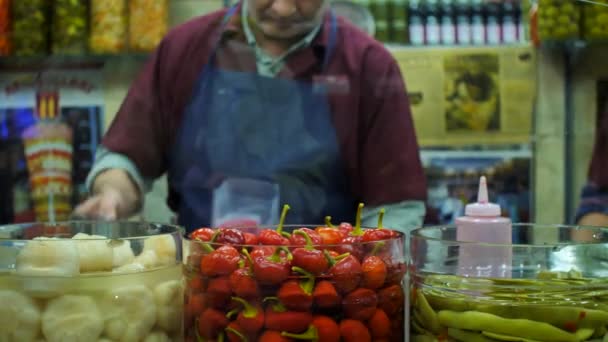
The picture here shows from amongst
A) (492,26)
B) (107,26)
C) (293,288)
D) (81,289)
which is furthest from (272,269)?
(492,26)

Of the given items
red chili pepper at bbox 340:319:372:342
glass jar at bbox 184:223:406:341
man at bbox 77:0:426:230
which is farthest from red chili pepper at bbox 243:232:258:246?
man at bbox 77:0:426:230

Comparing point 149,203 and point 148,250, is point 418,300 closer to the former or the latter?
point 148,250

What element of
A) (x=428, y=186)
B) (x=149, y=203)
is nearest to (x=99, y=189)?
(x=149, y=203)

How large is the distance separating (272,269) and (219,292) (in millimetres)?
56

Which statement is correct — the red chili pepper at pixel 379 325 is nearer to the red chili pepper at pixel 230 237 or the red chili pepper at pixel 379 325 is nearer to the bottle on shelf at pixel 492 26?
the red chili pepper at pixel 230 237

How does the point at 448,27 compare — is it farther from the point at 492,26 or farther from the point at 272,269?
the point at 272,269

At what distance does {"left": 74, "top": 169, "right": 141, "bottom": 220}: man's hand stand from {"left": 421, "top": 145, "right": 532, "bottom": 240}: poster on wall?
613mm

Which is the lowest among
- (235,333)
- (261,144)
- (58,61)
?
(235,333)

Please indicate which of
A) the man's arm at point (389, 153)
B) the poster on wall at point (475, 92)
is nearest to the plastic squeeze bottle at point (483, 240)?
the man's arm at point (389, 153)

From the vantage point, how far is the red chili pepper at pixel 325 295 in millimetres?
620

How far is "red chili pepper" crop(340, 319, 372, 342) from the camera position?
0.63m

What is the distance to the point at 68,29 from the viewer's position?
4.81 ft

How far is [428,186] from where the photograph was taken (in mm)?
1571

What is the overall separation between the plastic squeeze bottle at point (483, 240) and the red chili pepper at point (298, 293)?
0.44ft
